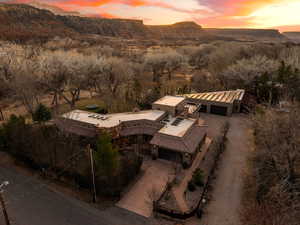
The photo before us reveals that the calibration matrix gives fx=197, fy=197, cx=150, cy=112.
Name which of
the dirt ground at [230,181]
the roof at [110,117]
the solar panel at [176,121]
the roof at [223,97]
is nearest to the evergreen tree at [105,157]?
the roof at [110,117]

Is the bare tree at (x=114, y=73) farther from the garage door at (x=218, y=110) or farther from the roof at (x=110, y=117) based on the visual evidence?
the garage door at (x=218, y=110)

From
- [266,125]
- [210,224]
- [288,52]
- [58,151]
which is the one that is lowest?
[210,224]

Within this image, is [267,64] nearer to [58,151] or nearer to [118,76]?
[118,76]

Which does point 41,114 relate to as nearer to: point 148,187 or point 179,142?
point 148,187

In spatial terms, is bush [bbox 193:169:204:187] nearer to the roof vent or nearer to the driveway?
the driveway

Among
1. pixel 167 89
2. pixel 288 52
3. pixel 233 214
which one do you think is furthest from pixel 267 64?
pixel 233 214

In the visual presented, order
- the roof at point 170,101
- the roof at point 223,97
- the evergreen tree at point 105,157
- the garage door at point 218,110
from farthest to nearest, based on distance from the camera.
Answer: the roof at point 223,97 < the garage door at point 218,110 < the roof at point 170,101 < the evergreen tree at point 105,157

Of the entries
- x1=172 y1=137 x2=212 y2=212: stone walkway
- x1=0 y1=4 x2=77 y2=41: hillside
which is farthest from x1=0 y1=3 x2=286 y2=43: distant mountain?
x1=172 y1=137 x2=212 y2=212: stone walkway
